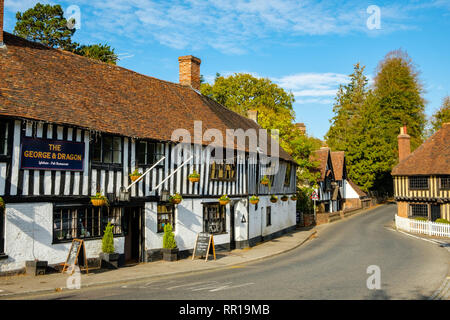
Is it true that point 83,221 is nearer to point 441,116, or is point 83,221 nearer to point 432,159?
point 432,159

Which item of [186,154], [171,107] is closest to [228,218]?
[186,154]

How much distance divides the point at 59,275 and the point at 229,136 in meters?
11.8

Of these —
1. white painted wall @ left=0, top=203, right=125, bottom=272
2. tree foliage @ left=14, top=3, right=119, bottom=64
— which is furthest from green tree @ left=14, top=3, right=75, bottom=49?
white painted wall @ left=0, top=203, right=125, bottom=272

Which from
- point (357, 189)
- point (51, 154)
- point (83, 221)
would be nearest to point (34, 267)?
point (83, 221)

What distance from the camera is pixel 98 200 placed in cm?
1422

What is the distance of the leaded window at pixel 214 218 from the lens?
19.9m

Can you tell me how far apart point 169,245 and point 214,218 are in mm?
3771

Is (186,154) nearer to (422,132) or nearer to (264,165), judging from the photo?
(264,165)

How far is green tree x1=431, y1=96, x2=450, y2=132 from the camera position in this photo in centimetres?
5976

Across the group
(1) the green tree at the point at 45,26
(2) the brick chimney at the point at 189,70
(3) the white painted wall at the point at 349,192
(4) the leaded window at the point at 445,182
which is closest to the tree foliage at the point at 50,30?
(1) the green tree at the point at 45,26

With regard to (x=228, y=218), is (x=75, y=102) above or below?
above

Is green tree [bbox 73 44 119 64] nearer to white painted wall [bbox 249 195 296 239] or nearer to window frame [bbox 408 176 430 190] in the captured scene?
white painted wall [bbox 249 195 296 239]

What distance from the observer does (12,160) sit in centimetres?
1265

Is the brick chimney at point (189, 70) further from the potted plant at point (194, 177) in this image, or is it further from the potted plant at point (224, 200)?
the potted plant at point (194, 177)
